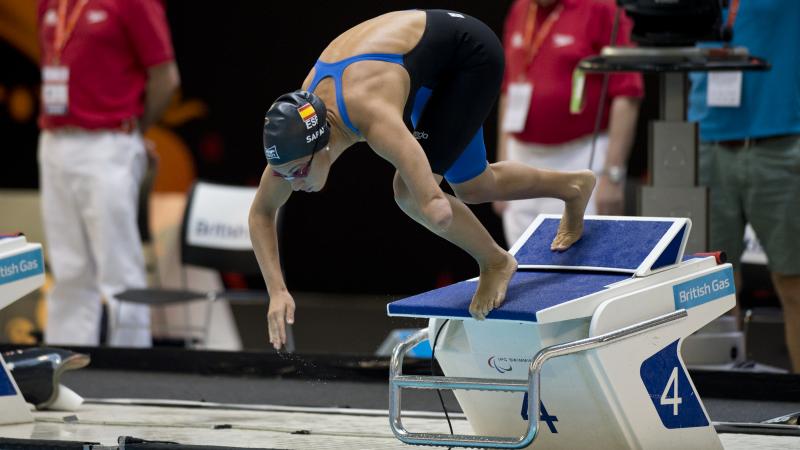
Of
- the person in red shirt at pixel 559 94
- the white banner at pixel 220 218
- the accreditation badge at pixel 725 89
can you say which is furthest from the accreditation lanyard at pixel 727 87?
the white banner at pixel 220 218

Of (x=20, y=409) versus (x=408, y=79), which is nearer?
(x=408, y=79)

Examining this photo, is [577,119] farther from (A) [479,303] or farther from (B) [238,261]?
(A) [479,303]

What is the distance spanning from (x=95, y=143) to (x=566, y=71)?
7.45ft

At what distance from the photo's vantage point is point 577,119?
253 inches

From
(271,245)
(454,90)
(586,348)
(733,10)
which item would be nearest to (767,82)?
(733,10)

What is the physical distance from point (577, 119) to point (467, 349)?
8.00 ft

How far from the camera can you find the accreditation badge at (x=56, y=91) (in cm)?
661

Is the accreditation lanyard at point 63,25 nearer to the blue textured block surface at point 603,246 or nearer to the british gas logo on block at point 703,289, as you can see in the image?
the blue textured block surface at point 603,246

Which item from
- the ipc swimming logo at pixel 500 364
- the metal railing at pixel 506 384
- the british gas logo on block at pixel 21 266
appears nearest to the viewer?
the metal railing at pixel 506 384

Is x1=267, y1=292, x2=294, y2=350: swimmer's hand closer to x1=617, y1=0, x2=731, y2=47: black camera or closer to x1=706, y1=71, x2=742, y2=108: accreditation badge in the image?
x1=617, y1=0, x2=731, y2=47: black camera

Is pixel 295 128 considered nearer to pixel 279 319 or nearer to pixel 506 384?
pixel 279 319

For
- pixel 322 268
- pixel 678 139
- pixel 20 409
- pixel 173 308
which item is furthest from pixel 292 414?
pixel 322 268

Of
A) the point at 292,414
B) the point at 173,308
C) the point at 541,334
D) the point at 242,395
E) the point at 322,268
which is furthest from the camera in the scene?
the point at 322,268

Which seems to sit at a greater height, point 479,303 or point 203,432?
point 479,303
